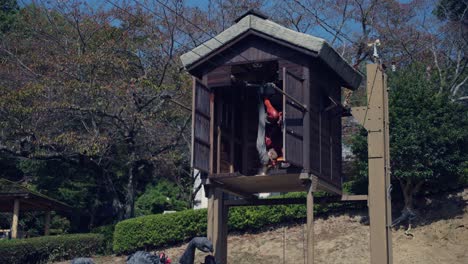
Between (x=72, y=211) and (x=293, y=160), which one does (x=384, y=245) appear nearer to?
(x=293, y=160)

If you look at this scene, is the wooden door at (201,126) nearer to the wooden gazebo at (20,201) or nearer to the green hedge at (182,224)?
the green hedge at (182,224)

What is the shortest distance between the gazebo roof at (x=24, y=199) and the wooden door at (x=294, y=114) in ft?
43.4

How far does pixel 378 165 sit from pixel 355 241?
9.77m

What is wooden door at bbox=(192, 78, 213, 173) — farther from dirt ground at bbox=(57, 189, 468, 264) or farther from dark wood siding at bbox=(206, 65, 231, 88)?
dirt ground at bbox=(57, 189, 468, 264)

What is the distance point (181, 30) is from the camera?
25094mm

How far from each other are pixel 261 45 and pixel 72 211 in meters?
17.3

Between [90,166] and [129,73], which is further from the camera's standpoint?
[90,166]

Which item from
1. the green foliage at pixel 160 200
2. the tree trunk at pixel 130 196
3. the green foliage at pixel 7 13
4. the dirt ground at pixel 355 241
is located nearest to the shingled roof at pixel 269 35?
the dirt ground at pixel 355 241

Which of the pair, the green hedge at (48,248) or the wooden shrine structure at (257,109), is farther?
the green hedge at (48,248)

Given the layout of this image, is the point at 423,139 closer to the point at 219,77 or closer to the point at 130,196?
the point at 219,77

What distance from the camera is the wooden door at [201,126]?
13.4m

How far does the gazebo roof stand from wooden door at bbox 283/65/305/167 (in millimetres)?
13237

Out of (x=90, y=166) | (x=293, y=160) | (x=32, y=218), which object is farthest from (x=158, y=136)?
(x=293, y=160)

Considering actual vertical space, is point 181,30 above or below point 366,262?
above
